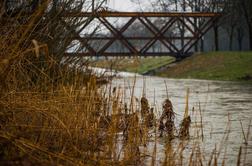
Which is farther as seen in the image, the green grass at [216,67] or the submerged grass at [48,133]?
the green grass at [216,67]

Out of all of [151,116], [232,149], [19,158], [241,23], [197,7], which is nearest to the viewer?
[19,158]

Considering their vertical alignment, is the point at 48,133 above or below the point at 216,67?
below

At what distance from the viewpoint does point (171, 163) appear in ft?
14.2

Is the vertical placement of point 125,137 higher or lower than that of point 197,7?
lower

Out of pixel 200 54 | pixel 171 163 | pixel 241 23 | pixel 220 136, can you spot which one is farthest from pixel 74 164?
pixel 241 23

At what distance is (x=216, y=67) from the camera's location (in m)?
25.6

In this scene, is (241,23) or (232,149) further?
(241,23)

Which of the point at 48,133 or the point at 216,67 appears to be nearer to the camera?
the point at 48,133

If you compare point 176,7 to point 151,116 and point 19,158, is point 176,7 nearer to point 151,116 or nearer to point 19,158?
point 151,116

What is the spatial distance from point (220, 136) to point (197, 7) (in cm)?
3450

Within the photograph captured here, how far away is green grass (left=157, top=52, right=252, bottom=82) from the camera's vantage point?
883 inches

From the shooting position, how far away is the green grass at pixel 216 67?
22433 mm

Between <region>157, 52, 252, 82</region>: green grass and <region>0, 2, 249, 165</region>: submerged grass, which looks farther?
<region>157, 52, 252, 82</region>: green grass

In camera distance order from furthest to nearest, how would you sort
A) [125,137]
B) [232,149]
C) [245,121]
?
[245,121]
[125,137]
[232,149]
